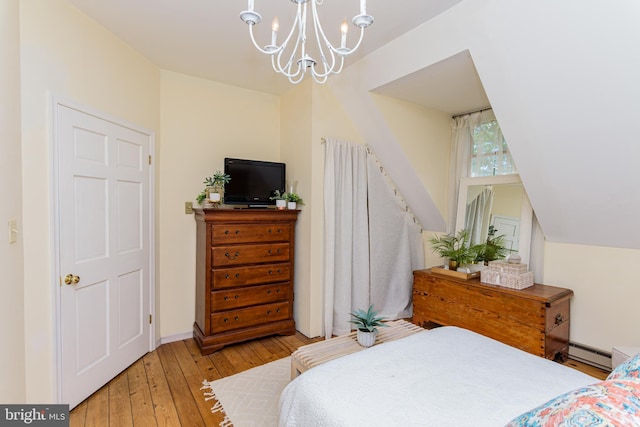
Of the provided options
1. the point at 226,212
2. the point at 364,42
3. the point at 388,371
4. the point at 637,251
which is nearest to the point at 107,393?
the point at 226,212

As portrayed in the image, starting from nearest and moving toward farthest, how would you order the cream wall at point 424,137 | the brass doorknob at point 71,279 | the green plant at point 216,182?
the brass doorknob at point 71,279 < the green plant at point 216,182 < the cream wall at point 424,137

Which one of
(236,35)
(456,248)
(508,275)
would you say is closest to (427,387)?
(508,275)

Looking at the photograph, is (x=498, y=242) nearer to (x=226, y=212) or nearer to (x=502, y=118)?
(x=502, y=118)

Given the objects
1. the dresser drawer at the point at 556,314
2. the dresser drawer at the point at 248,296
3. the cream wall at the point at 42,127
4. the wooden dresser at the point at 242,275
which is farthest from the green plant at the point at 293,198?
the dresser drawer at the point at 556,314

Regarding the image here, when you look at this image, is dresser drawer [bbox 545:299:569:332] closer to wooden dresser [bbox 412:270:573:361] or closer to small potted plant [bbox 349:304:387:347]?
wooden dresser [bbox 412:270:573:361]

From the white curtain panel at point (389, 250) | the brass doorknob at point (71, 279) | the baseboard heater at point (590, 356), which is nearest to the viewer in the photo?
the brass doorknob at point (71, 279)

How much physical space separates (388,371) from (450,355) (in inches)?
15.2

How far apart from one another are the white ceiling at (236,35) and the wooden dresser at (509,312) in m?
1.88

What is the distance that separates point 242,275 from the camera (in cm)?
282

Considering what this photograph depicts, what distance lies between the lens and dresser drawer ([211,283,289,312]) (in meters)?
2.72

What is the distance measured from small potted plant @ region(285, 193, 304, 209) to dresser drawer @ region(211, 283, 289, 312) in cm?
81

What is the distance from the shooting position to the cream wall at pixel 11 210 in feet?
4.57

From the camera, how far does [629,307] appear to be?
7.64 feet

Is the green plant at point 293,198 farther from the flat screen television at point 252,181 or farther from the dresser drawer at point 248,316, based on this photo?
the dresser drawer at point 248,316
